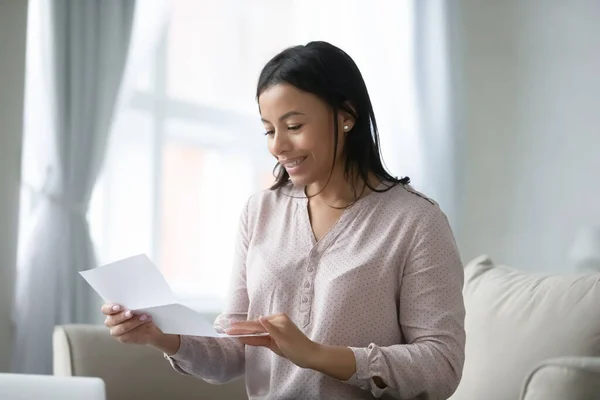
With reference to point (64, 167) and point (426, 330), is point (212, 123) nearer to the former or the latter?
point (64, 167)

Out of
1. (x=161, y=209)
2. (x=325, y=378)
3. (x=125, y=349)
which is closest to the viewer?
(x=325, y=378)

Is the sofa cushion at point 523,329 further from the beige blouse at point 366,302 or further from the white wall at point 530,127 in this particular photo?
the white wall at point 530,127

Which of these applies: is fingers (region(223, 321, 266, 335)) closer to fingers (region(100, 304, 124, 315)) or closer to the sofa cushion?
fingers (region(100, 304, 124, 315))

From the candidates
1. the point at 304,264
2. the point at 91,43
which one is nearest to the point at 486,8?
the point at 91,43

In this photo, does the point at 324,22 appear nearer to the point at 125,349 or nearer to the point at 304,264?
the point at 125,349

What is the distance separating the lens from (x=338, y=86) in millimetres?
1552

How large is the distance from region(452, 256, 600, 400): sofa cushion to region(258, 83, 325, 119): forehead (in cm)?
76

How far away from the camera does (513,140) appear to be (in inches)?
132

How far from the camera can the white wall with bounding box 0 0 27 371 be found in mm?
2701

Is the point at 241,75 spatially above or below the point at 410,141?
above

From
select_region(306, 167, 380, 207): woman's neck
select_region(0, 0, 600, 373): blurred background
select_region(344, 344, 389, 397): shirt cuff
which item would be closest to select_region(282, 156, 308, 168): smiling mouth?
select_region(306, 167, 380, 207): woman's neck

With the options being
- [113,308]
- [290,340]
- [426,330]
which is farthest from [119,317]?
[426,330]

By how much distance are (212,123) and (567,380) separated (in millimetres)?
1987

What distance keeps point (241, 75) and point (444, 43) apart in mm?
816
